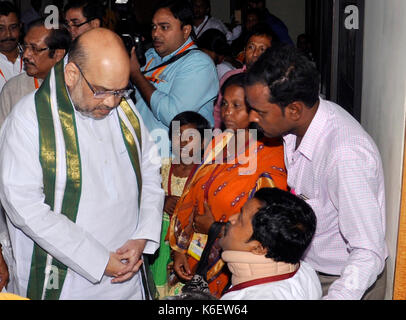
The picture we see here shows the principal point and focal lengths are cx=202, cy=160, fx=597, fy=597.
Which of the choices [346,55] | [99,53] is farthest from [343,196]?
[346,55]

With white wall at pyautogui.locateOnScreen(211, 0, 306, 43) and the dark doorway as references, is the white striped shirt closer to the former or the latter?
the dark doorway

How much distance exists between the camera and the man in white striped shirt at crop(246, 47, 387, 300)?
6.26 ft

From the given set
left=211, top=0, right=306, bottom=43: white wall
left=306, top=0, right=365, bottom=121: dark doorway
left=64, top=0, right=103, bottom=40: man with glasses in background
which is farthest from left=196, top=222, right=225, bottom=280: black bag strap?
left=211, top=0, right=306, bottom=43: white wall

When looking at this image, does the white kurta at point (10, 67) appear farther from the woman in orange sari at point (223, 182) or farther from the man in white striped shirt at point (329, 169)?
the man in white striped shirt at point (329, 169)

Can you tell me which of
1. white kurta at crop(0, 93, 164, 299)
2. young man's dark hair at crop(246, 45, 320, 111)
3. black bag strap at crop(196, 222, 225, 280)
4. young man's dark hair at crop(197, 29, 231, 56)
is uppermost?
young man's dark hair at crop(246, 45, 320, 111)

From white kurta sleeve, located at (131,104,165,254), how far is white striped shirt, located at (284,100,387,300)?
601mm

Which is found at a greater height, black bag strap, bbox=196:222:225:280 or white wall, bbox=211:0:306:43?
white wall, bbox=211:0:306:43

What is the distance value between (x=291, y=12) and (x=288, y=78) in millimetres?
8605

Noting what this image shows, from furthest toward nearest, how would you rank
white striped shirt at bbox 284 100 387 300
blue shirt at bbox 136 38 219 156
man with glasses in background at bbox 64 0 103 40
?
man with glasses in background at bbox 64 0 103 40
blue shirt at bbox 136 38 219 156
white striped shirt at bbox 284 100 387 300

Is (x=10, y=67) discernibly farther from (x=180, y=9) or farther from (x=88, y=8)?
(x=180, y=9)

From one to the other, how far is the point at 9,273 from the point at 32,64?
3.99ft

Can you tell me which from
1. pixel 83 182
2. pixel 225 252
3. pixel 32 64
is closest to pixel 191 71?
pixel 32 64

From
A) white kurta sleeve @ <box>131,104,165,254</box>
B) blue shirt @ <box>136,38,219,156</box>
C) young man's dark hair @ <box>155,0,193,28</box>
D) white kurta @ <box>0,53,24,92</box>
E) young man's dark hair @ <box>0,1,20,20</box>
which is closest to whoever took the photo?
white kurta sleeve @ <box>131,104,165,254</box>

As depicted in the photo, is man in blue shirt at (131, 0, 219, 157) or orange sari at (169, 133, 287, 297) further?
man in blue shirt at (131, 0, 219, 157)
